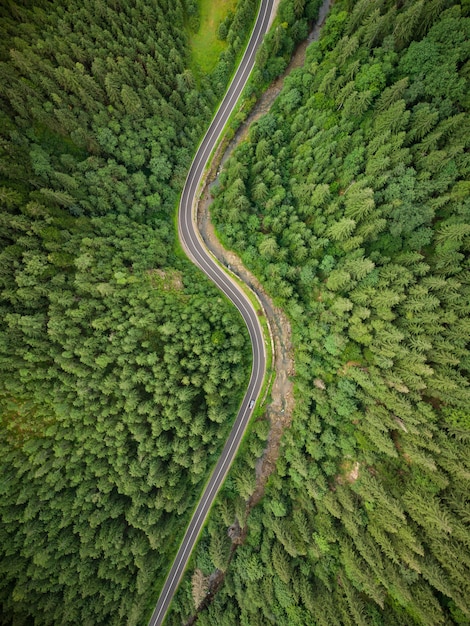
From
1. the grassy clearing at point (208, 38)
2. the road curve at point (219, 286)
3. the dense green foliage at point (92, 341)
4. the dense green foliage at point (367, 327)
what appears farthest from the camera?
the grassy clearing at point (208, 38)

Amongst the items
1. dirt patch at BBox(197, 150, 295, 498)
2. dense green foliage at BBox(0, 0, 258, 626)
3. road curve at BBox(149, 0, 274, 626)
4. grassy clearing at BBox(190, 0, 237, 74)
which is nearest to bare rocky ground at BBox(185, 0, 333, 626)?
dirt patch at BBox(197, 150, 295, 498)

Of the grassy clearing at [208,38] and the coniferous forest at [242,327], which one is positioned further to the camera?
the grassy clearing at [208,38]

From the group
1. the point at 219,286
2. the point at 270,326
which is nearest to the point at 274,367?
the point at 270,326

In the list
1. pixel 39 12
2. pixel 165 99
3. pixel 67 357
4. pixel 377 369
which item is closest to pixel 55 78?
pixel 39 12

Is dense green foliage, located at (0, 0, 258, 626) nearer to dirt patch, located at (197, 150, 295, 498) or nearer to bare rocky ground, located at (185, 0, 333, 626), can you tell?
dirt patch, located at (197, 150, 295, 498)

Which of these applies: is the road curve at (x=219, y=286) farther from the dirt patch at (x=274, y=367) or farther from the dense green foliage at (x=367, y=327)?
the dense green foliage at (x=367, y=327)

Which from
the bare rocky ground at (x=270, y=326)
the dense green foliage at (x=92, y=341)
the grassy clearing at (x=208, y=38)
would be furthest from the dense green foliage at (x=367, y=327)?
the grassy clearing at (x=208, y=38)
